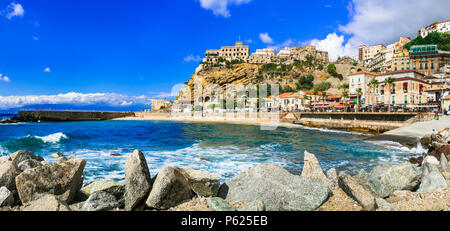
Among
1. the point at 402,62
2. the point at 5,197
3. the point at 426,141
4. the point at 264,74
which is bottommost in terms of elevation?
the point at 426,141

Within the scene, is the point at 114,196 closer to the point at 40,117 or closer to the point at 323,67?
the point at 40,117

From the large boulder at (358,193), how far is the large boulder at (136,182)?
4469 mm

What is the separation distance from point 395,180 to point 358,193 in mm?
2793

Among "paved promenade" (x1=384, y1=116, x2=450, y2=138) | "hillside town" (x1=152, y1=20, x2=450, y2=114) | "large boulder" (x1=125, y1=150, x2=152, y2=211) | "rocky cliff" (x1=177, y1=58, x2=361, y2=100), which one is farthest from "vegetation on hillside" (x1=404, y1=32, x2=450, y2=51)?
"large boulder" (x1=125, y1=150, x2=152, y2=211)

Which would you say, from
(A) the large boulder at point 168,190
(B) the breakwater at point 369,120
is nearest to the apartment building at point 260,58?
(B) the breakwater at point 369,120

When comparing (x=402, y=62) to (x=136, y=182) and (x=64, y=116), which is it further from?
(x=64, y=116)

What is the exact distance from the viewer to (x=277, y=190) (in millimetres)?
4992

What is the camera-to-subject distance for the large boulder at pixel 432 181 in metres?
5.99

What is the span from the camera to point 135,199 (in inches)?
174

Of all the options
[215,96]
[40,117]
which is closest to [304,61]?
[215,96]

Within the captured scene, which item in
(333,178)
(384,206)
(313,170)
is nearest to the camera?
(384,206)

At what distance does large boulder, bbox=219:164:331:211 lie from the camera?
15.4ft

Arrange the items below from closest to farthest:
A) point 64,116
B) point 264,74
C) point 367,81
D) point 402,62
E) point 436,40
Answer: point 367,81, point 64,116, point 402,62, point 436,40, point 264,74

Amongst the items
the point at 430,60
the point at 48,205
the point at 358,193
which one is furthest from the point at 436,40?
the point at 48,205
